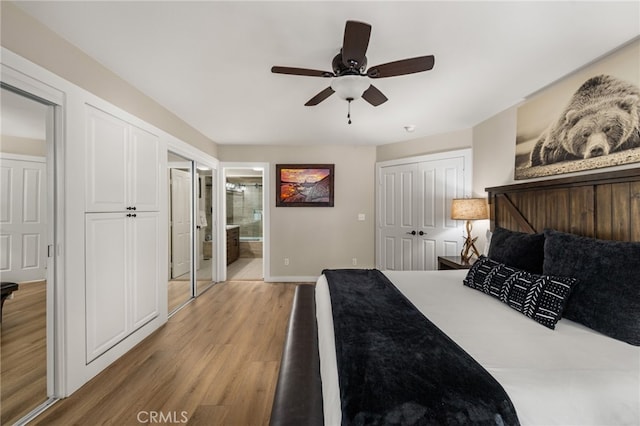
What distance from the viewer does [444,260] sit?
126 inches

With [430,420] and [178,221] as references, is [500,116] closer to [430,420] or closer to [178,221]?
[430,420]

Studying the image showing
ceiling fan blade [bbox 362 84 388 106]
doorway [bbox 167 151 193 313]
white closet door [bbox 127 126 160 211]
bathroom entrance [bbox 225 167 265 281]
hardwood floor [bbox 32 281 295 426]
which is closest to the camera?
hardwood floor [bbox 32 281 295 426]

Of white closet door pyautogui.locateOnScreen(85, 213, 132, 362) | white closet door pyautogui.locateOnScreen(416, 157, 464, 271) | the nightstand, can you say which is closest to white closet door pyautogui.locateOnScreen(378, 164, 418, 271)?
white closet door pyautogui.locateOnScreen(416, 157, 464, 271)

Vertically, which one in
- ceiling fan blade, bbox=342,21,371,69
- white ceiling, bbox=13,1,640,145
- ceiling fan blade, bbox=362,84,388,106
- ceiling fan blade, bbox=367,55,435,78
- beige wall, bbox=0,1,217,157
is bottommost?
ceiling fan blade, bbox=367,55,435,78

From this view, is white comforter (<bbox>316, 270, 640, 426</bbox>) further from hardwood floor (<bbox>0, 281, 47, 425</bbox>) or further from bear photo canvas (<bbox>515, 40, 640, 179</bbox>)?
hardwood floor (<bbox>0, 281, 47, 425</bbox>)

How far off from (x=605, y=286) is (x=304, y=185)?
3.79 meters

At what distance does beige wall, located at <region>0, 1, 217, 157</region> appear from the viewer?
1.46 m

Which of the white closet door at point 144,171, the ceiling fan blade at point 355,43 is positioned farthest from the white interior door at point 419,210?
the white closet door at point 144,171

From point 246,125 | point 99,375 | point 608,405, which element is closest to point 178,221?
point 246,125

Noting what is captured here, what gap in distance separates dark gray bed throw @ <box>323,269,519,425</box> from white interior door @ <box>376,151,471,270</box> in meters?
Result: 2.71

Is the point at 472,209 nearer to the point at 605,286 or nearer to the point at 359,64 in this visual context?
the point at 605,286

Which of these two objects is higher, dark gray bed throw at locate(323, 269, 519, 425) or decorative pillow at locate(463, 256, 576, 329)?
decorative pillow at locate(463, 256, 576, 329)

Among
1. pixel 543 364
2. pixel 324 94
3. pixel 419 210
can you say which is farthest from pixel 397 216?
pixel 543 364

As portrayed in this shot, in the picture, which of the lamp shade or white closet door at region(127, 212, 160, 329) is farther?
the lamp shade
